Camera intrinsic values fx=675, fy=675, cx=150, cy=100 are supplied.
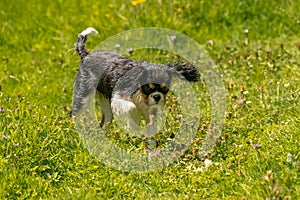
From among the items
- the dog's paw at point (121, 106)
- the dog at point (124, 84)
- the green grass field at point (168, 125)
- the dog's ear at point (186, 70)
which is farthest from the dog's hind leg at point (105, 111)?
the dog's ear at point (186, 70)

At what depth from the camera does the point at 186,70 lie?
5.96 metres

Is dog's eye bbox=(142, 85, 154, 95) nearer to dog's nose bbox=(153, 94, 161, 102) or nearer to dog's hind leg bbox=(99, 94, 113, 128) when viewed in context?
dog's nose bbox=(153, 94, 161, 102)

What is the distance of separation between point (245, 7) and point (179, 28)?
0.99 meters

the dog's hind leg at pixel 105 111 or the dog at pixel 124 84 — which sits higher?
the dog at pixel 124 84

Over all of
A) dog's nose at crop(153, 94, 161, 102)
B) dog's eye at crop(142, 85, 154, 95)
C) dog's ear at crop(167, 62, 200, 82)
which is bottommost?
dog's nose at crop(153, 94, 161, 102)

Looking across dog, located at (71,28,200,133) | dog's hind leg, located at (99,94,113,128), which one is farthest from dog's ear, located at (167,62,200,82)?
dog's hind leg, located at (99,94,113,128)

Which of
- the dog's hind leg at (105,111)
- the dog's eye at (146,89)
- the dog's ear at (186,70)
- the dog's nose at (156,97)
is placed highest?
the dog's ear at (186,70)

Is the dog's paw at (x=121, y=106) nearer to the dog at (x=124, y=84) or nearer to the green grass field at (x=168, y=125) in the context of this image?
the dog at (x=124, y=84)

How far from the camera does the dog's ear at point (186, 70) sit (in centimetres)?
590

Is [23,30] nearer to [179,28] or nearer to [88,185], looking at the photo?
[179,28]

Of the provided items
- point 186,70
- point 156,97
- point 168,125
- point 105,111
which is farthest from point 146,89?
point 105,111

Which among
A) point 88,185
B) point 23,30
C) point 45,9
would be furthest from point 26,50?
point 88,185

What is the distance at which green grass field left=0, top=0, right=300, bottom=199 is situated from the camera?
190 inches

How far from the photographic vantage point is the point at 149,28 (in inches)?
337
